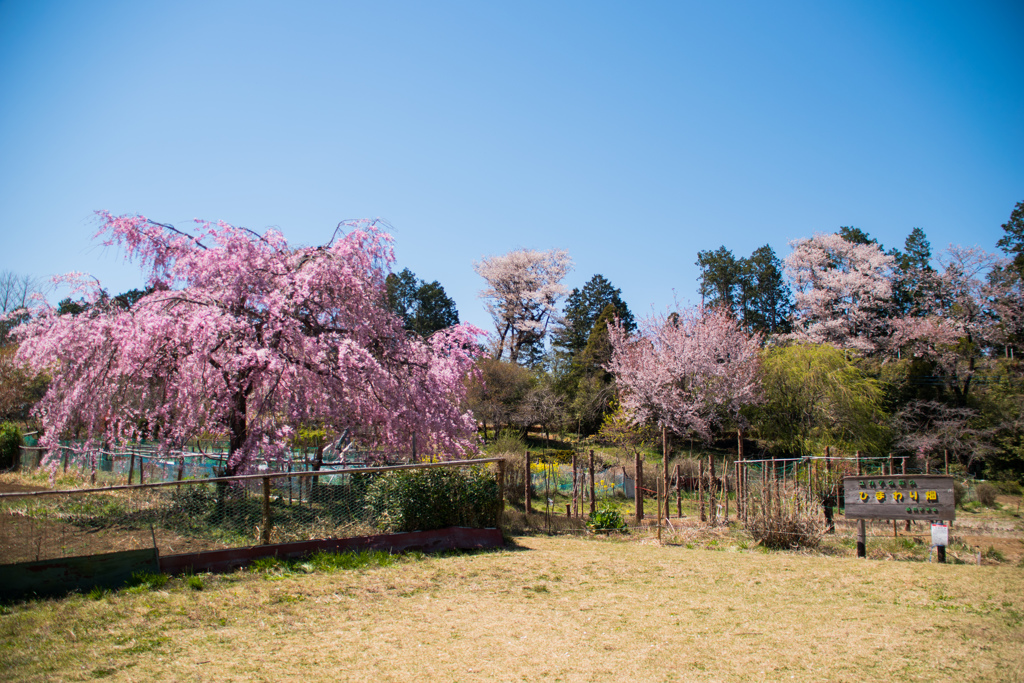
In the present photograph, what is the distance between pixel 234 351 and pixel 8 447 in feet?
54.1


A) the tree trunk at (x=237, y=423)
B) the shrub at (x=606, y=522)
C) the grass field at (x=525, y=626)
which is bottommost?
the shrub at (x=606, y=522)

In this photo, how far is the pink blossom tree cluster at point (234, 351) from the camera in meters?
10.4

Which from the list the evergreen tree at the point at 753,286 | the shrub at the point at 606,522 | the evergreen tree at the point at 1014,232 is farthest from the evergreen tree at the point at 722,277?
the shrub at the point at 606,522

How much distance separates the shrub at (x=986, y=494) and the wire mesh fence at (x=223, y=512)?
65.2ft

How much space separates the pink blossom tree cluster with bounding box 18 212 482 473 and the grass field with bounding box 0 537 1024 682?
3244 mm

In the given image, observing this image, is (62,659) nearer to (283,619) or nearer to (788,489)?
(283,619)

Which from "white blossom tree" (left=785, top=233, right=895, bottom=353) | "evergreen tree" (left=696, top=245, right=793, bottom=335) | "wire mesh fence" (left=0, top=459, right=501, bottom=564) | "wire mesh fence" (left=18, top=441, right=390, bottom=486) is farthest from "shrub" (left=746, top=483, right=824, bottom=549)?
"evergreen tree" (left=696, top=245, right=793, bottom=335)

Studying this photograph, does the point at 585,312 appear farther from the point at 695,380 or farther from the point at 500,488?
the point at 500,488

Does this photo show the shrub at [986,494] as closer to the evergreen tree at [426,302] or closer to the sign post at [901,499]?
the sign post at [901,499]

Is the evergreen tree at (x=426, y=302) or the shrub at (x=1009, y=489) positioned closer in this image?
the shrub at (x=1009, y=489)

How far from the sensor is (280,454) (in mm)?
10547

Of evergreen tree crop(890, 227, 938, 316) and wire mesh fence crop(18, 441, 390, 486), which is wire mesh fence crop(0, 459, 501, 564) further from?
evergreen tree crop(890, 227, 938, 316)

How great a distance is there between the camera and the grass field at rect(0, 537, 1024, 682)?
4.91 metres

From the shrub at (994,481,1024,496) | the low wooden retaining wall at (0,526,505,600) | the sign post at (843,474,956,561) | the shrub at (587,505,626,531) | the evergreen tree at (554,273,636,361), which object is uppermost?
the evergreen tree at (554,273,636,361)
